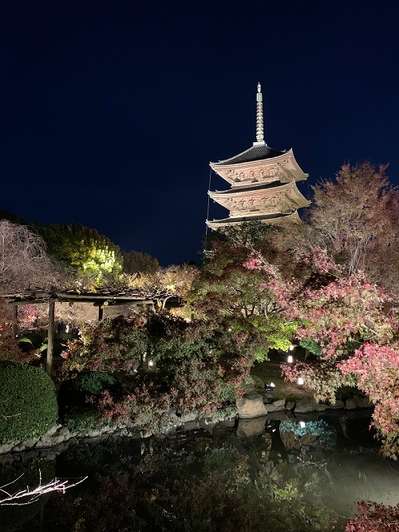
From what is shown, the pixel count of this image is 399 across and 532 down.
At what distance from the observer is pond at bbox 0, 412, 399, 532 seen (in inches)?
232

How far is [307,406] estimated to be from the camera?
37.8ft

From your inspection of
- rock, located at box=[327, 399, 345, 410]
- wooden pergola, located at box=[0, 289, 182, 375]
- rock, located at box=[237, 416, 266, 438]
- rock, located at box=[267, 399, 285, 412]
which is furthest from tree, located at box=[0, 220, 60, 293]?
rock, located at box=[327, 399, 345, 410]

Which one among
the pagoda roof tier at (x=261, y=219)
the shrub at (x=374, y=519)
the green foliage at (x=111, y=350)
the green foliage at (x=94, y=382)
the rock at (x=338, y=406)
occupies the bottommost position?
the rock at (x=338, y=406)

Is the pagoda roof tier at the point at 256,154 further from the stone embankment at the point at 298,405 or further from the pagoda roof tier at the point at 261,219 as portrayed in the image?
the stone embankment at the point at 298,405

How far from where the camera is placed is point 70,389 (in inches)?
377

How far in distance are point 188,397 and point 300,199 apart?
1794cm

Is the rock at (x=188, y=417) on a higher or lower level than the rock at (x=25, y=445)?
lower

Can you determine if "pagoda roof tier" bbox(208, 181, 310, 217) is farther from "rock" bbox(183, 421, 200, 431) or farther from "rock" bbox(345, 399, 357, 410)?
"rock" bbox(183, 421, 200, 431)

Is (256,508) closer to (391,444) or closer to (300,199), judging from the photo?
(391,444)

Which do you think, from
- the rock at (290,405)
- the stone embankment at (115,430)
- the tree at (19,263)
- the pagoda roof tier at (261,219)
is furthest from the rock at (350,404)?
the pagoda roof tier at (261,219)

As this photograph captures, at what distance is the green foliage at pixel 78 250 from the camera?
819 inches

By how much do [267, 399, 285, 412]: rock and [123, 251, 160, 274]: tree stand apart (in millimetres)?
17893

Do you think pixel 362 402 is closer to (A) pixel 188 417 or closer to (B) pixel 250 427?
(B) pixel 250 427

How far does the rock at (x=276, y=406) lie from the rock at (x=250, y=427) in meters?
0.62
